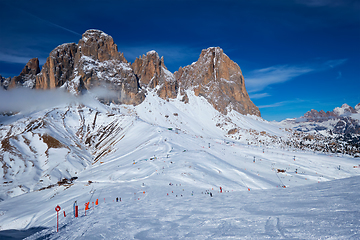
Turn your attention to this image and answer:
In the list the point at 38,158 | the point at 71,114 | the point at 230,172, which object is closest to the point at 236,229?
the point at 230,172

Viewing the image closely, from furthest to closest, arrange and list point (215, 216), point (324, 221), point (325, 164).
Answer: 1. point (325, 164)
2. point (215, 216)
3. point (324, 221)

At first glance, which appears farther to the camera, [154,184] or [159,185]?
[154,184]

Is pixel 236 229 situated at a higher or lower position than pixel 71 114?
lower

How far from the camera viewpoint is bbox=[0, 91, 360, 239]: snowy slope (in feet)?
41.3

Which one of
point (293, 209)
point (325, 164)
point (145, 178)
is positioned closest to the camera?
point (293, 209)

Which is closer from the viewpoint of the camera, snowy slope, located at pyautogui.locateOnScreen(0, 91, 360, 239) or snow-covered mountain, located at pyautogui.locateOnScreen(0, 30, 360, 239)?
snow-covered mountain, located at pyautogui.locateOnScreen(0, 30, 360, 239)

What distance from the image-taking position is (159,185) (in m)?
42.5

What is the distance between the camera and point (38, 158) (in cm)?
11219

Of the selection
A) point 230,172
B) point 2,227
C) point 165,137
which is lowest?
point 2,227

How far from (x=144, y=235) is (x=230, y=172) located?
155ft

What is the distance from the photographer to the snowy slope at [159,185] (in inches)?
495

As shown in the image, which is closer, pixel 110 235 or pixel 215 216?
pixel 110 235

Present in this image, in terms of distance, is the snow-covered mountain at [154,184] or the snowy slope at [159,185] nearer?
the snow-covered mountain at [154,184]

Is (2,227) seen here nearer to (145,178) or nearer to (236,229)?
(145,178)
